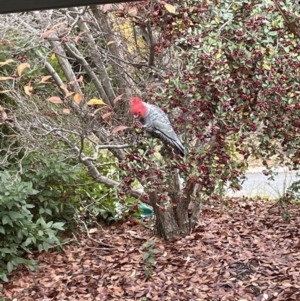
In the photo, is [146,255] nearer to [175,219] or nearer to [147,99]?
[175,219]

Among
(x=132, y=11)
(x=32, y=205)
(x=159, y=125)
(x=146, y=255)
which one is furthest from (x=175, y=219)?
(x=132, y=11)

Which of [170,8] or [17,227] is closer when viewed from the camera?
[170,8]

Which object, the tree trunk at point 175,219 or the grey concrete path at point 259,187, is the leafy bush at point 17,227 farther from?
the grey concrete path at point 259,187

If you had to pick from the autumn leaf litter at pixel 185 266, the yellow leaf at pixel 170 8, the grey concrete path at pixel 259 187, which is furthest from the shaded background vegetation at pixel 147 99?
the grey concrete path at pixel 259 187

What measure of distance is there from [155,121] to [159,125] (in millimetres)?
20

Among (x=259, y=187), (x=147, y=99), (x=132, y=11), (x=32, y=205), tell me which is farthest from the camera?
(x=259, y=187)

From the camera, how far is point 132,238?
2.95m

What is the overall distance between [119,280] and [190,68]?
3.87 feet

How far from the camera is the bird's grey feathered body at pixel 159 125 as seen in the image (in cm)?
183

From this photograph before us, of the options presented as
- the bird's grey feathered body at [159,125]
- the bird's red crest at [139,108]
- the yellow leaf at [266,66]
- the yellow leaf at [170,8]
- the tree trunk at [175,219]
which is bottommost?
the tree trunk at [175,219]

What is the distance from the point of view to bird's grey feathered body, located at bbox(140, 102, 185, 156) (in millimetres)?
1828

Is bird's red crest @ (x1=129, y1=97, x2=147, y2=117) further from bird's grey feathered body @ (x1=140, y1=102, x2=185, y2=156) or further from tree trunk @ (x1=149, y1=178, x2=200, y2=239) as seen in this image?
tree trunk @ (x1=149, y1=178, x2=200, y2=239)

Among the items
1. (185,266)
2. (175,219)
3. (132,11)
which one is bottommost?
(185,266)

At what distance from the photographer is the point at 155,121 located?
183 cm
